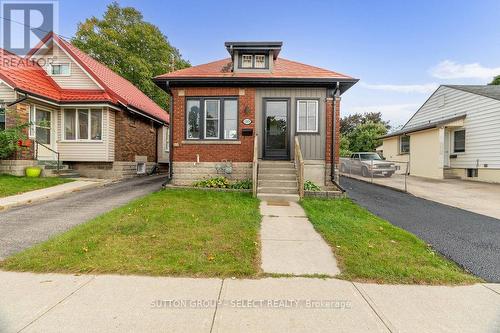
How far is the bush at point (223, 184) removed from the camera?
9.76 m

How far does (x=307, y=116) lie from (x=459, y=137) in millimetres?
13096

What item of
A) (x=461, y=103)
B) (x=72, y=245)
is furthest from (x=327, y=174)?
(x=461, y=103)

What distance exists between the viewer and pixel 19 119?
11.1 meters

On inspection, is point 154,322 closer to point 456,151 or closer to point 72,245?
point 72,245

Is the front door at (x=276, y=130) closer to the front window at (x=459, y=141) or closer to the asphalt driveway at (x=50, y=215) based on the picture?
the asphalt driveway at (x=50, y=215)

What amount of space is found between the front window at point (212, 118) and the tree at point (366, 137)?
72.6 ft

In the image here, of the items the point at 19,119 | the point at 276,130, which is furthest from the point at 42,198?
the point at 276,130

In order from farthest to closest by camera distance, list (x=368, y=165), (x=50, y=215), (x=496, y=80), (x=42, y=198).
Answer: (x=496, y=80) → (x=368, y=165) → (x=42, y=198) → (x=50, y=215)

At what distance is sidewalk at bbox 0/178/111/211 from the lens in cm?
743

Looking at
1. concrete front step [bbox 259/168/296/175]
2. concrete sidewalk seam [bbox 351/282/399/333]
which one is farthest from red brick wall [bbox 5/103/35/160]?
concrete sidewalk seam [bbox 351/282/399/333]

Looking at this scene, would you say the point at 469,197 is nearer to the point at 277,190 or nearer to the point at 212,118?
the point at 277,190

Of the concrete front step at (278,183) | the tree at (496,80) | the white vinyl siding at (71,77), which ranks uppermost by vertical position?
the tree at (496,80)

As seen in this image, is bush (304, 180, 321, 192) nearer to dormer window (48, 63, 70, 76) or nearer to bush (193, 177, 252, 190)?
bush (193, 177, 252, 190)

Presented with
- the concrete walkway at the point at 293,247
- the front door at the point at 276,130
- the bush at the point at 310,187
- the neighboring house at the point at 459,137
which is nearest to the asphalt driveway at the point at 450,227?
the bush at the point at 310,187
